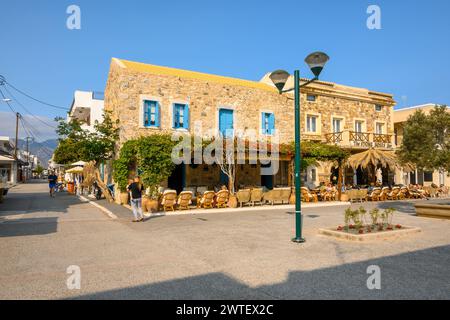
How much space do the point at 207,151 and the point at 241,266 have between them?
9.11m

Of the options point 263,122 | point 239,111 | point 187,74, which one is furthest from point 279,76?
point 263,122

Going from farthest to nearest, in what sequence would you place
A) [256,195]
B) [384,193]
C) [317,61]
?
[384,193] < [256,195] < [317,61]

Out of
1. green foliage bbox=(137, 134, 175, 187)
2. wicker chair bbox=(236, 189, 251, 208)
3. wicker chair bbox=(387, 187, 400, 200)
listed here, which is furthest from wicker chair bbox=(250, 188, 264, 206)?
wicker chair bbox=(387, 187, 400, 200)

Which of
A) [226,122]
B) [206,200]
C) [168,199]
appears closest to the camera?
[168,199]

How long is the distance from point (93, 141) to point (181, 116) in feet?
15.2

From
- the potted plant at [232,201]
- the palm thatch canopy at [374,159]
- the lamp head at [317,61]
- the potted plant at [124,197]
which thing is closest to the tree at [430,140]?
the palm thatch canopy at [374,159]

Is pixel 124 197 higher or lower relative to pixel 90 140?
lower

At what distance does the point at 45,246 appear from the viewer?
685 centimetres

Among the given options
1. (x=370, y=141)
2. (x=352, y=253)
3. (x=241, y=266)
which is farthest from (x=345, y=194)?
(x=241, y=266)

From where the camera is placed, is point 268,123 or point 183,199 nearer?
point 183,199

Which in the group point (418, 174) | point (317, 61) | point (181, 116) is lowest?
point (418, 174)

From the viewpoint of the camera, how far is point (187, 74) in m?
17.7

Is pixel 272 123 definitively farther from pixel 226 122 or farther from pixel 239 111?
pixel 226 122
